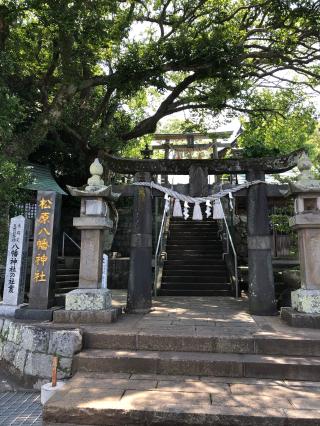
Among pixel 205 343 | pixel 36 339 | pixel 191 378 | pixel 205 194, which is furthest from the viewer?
pixel 205 194

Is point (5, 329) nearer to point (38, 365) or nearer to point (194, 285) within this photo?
point (38, 365)

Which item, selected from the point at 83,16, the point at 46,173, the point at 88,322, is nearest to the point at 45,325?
the point at 88,322

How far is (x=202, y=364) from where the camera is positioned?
5.07 m

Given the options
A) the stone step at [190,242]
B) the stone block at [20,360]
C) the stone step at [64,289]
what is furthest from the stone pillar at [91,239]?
the stone step at [190,242]

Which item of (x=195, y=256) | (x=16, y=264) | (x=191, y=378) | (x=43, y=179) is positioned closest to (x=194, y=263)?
(x=195, y=256)

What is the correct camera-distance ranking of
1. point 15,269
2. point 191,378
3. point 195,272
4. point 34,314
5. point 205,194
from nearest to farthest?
point 191,378 < point 34,314 < point 15,269 < point 205,194 < point 195,272

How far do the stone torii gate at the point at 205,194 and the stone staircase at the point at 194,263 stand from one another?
3.20 m

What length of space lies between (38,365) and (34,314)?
1340 millimetres

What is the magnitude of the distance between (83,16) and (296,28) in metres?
7.14

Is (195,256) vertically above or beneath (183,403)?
above

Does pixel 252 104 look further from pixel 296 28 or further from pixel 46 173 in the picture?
pixel 46 173

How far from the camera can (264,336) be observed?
557 centimetres

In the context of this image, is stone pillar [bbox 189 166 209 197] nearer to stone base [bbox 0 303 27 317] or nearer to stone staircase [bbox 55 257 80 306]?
stone base [bbox 0 303 27 317]

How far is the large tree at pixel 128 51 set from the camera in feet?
32.8
